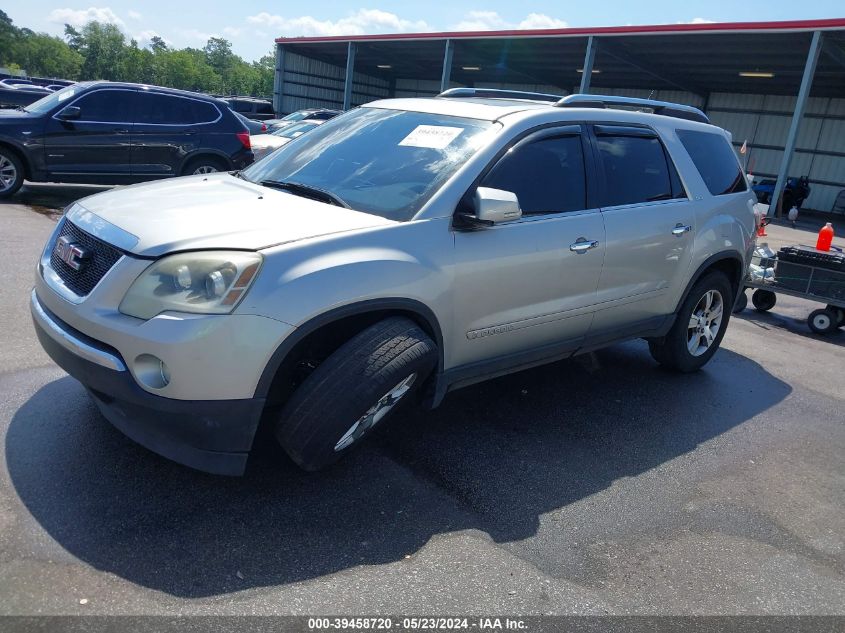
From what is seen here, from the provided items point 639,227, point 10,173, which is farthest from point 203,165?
point 639,227

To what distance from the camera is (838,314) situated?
725 cm

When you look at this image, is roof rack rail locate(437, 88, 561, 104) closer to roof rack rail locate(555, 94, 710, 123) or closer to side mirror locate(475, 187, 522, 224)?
roof rack rail locate(555, 94, 710, 123)

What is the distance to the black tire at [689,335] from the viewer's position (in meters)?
5.15

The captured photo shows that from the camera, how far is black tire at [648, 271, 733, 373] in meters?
5.15

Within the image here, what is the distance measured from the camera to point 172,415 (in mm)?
2732

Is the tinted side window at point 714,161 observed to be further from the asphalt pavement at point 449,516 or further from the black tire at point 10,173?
the black tire at point 10,173

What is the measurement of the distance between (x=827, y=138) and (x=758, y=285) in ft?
83.6

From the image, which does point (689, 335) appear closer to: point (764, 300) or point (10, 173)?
point (764, 300)

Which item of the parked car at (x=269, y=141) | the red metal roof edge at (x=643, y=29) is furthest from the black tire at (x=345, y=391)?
the red metal roof edge at (x=643, y=29)

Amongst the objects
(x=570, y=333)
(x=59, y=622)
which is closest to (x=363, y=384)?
(x=59, y=622)

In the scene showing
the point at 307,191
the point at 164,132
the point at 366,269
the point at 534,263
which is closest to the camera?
the point at 366,269

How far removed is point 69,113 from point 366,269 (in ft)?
29.1

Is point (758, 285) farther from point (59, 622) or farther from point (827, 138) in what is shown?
point (827, 138)

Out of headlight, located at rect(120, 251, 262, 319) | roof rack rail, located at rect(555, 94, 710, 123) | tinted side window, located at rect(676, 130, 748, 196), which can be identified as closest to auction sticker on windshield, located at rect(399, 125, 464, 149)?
roof rack rail, located at rect(555, 94, 710, 123)
